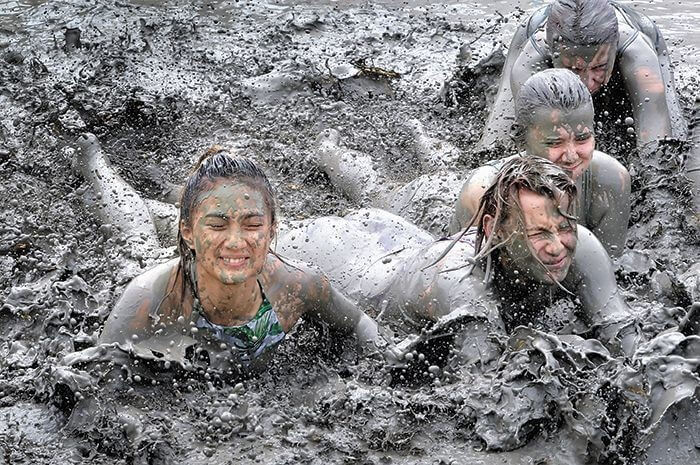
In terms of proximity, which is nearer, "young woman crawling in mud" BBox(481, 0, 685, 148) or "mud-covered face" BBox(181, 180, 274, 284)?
"mud-covered face" BBox(181, 180, 274, 284)

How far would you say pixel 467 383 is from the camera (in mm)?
5172

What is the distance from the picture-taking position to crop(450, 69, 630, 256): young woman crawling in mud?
580cm

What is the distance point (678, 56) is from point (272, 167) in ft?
11.1

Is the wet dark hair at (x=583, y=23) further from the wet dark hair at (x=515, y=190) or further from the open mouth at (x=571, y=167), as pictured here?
the wet dark hair at (x=515, y=190)

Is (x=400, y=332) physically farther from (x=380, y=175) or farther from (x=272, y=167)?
(x=272, y=167)

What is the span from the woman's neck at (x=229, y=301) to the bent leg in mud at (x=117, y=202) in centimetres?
134

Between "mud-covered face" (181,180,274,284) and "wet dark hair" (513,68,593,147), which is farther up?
"wet dark hair" (513,68,593,147)

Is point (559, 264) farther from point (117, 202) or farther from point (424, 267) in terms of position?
point (117, 202)

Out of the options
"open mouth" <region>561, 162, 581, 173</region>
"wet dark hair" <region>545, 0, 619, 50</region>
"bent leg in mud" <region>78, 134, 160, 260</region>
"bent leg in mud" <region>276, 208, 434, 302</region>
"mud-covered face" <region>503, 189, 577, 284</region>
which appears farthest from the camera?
"wet dark hair" <region>545, 0, 619, 50</region>

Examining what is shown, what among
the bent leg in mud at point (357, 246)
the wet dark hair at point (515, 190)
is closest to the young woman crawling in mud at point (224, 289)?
the bent leg in mud at point (357, 246)

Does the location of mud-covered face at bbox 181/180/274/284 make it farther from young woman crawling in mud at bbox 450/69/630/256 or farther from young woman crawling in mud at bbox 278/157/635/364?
young woman crawling in mud at bbox 450/69/630/256

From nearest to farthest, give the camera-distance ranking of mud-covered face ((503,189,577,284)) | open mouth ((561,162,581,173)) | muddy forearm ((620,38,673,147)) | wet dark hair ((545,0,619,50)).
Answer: mud-covered face ((503,189,577,284)) → open mouth ((561,162,581,173)) → wet dark hair ((545,0,619,50)) → muddy forearm ((620,38,673,147))

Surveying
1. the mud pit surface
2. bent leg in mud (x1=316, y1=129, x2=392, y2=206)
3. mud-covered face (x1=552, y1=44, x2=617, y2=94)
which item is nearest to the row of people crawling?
the mud pit surface

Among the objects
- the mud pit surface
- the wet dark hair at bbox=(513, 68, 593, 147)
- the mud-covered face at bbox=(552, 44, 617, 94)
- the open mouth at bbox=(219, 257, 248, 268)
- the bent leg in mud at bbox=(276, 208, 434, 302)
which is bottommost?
the mud pit surface
